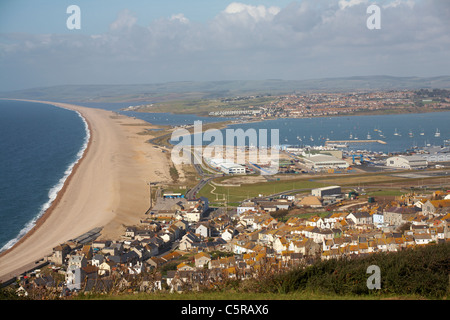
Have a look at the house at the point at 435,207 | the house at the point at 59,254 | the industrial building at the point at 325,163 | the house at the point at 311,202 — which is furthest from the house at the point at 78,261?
the industrial building at the point at 325,163

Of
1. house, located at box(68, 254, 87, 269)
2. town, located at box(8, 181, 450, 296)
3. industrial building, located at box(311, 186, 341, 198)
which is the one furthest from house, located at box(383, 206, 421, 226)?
house, located at box(68, 254, 87, 269)

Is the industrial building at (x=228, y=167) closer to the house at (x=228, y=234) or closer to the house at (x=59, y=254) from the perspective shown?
the house at (x=228, y=234)

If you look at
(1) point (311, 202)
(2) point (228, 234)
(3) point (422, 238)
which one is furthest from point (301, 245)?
(1) point (311, 202)

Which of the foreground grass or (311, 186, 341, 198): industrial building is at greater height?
the foreground grass

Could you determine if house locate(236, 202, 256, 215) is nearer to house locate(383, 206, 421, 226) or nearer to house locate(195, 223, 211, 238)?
house locate(195, 223, 211, 238)

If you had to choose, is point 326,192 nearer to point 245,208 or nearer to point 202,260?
point 245,208

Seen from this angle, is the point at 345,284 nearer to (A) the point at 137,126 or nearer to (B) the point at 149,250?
(B) the point at 149,250

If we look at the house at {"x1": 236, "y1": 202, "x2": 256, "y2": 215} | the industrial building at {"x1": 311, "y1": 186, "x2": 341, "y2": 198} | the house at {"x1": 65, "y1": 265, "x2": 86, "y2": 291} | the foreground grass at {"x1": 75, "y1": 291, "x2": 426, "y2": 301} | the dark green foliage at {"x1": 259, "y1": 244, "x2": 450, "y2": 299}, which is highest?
the foreground grass at {"x1": 75, "y1": 291, "x2": 426, "y2": 301}
